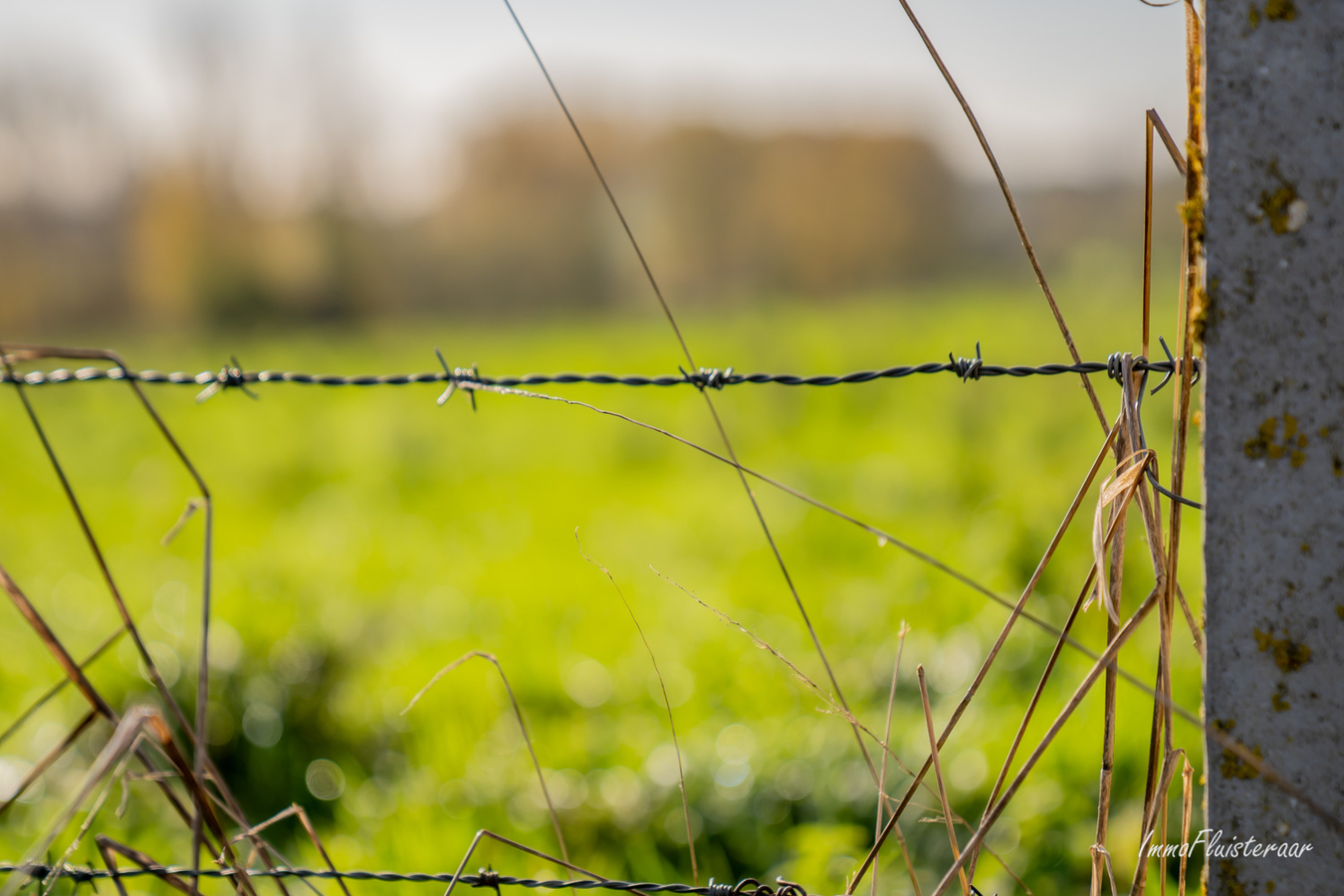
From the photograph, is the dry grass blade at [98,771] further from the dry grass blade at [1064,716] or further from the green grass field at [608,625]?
the green grass field at [608,625]

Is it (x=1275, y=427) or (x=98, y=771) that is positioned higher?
(x=1275, y=427)

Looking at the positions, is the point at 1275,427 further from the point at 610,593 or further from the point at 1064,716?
the point at 610,593

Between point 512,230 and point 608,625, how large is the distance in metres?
30.8

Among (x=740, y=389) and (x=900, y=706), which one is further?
(x=740, y=389)

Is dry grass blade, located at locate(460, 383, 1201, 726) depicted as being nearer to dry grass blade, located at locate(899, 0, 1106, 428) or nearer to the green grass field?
dry grass blade, located at locate(899, 0, 1106, 428)

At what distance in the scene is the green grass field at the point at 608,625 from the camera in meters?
2.14

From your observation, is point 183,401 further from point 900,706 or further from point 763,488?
point 900,706

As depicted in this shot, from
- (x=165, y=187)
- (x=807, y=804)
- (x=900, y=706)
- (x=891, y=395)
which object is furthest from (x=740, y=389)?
(x=165, y=187)

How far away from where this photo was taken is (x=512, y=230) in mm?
32875

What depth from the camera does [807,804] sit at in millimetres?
2146

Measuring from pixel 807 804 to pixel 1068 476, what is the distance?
2992 millimetres

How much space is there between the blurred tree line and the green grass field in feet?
59.7

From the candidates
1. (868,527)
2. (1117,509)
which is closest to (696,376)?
(868,527)

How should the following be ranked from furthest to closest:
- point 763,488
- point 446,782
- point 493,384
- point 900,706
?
point 763,488, point 900,706, point 446,782, point 493,384
